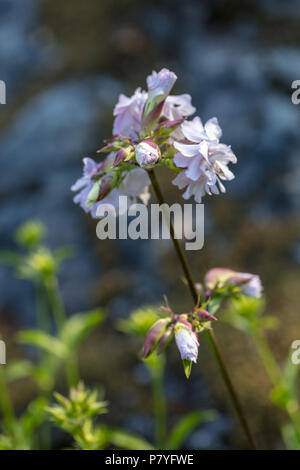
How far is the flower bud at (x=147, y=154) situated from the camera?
4.51 feet

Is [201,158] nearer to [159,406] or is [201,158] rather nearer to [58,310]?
[159,406]

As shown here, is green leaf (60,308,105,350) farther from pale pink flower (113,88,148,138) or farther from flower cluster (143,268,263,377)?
pale pink flower (113,88,148,138)

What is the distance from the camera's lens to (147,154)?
138cm

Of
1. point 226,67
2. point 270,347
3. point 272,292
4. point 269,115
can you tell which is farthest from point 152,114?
point 226,67

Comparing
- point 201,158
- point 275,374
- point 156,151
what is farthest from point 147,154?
point 275,374

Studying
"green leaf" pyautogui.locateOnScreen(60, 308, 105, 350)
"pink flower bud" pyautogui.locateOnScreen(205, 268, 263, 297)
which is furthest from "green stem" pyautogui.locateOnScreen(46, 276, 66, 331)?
"pink flower bud" pyautogui.locateOnScreen(205, 268, 263, 297)

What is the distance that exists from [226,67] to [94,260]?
265 centimetres

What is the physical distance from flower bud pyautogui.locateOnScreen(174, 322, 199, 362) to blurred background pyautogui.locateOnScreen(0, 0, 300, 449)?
1.32m

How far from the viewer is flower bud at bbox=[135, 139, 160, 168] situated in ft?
4.51

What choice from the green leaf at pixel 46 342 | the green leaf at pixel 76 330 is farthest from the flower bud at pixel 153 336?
the green leaf at pixel 46 342

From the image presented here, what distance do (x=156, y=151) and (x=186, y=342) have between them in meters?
0.50

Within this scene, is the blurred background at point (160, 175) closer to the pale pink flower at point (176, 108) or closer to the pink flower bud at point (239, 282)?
the pink flower bud at point (239, 282)

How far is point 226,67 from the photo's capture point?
563cm
